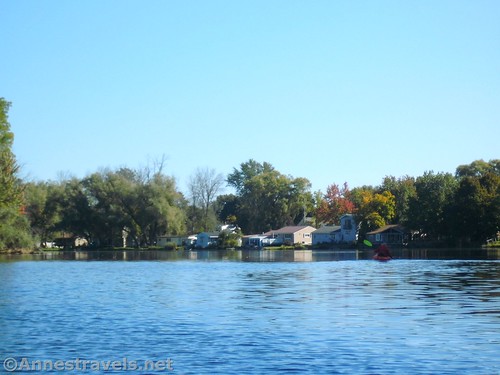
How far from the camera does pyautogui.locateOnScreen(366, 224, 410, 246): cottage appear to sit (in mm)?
125331

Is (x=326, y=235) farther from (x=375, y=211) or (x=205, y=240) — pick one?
(x=205, y=240)

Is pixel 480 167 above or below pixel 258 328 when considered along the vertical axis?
above

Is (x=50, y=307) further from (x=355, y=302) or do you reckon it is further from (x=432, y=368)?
(x=432, y=368)

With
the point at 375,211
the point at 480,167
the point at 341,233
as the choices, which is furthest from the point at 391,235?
the point at 480,167

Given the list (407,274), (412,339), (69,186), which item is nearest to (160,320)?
(412,339)

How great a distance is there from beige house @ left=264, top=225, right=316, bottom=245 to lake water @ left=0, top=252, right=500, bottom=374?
103264 millimetres

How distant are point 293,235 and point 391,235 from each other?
22.7m

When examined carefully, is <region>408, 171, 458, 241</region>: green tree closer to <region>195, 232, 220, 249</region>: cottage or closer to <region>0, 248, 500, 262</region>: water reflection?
<region>0, 248, 500, 262</region>: water reflection

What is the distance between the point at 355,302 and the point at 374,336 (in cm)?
924

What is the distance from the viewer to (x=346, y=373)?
1562 centimetres

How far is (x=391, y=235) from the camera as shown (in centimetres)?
12644

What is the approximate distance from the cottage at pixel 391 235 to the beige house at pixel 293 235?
61.7ft

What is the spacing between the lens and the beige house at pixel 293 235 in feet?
468
